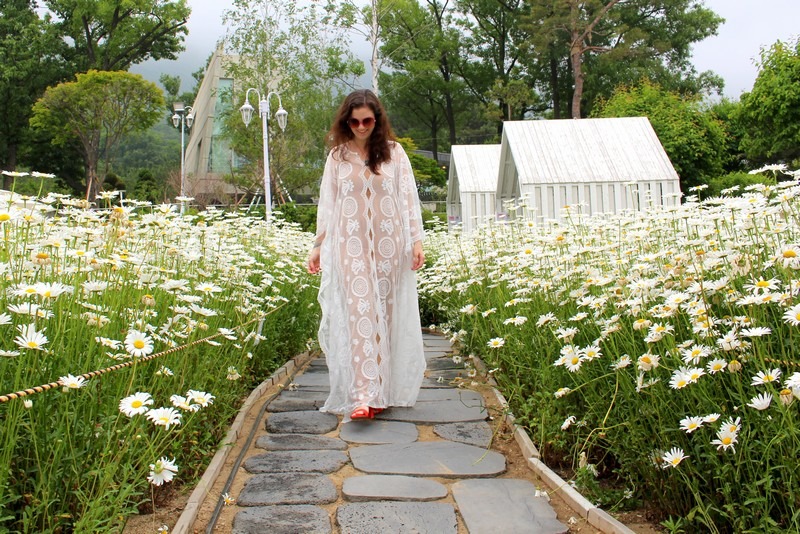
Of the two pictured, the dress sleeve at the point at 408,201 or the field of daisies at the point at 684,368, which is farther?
the dress sleeve at the point at 408,201

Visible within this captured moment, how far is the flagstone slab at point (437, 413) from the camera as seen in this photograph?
14.3ft

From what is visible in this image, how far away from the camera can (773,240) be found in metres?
2.77

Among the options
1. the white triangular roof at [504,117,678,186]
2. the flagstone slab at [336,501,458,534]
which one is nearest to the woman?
the flagstone slab at [336,501,458,534]

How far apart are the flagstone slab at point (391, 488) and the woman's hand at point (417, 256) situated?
152 centimetres

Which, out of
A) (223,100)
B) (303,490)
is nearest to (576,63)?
(223,100)

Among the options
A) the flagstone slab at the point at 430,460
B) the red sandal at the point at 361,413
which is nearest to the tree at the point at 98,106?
the red sandal at the point at 361,413

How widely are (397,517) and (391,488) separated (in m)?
0.31

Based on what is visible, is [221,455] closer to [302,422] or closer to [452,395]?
[302,422]

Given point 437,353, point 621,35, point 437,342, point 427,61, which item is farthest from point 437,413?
point 427,61

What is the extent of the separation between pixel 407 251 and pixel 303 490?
6.01 ft

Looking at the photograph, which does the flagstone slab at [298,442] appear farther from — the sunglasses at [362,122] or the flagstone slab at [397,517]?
the sunglasses at [362,122]

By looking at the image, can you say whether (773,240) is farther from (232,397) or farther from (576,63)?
(576,63)

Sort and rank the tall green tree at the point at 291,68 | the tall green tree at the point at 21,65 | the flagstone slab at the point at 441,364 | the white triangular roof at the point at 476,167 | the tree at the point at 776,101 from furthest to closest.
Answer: the tall green tree at the point at 21,65 → the tall green tree at the point at 291,68 → the tree at the point at 776,101 → the white triangular roof at the point at 476,167 → the flagstone slab at the point at 441,364

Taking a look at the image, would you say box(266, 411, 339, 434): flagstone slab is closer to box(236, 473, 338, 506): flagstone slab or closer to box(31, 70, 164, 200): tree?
box(236, 473, 338, 506): flagstone slab
